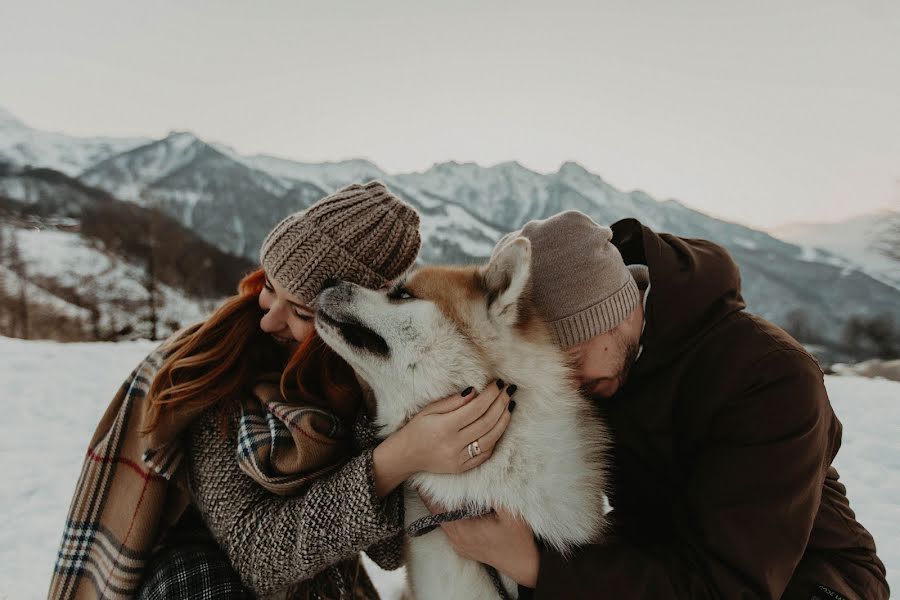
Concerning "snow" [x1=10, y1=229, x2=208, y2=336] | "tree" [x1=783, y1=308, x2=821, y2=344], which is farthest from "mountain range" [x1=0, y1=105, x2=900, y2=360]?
"snow" [x1=10, y1=229, x2=208, y2=336]

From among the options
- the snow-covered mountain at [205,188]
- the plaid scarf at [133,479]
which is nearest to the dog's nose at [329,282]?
the plaid scarf at [133,479]

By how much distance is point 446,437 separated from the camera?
180cm

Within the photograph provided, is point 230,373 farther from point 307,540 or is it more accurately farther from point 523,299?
point 523,299

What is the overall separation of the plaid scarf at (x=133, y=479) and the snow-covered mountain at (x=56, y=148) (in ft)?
166

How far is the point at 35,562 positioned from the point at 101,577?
8.84ft

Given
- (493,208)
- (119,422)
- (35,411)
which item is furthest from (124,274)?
(119,422)

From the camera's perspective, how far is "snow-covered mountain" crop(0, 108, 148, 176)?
148 feet

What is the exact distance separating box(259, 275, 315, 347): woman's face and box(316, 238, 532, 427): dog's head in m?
0.34

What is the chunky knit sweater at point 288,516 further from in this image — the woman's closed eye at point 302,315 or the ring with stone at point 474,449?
the woman's closed eye at point 302,315

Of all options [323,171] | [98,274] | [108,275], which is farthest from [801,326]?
[323,171]

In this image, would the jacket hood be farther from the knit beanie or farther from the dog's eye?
the knit beanie

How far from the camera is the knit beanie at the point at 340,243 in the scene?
7.30ft

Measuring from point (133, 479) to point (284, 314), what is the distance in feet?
2.97

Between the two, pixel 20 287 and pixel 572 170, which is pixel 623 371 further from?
pixel 572 170
